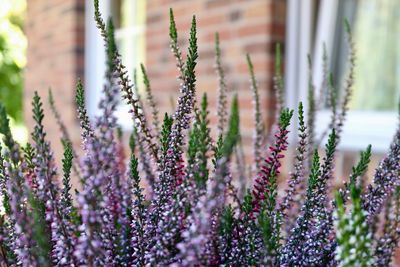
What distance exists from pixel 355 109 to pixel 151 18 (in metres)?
1.39

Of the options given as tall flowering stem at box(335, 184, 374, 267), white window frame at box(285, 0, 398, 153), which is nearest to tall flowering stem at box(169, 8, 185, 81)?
tall flowering stem at box(335, 184, 374, 267)

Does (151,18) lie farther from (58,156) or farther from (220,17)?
(58,156)

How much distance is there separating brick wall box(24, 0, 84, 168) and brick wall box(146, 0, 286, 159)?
0.96m

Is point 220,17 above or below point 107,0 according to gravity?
below

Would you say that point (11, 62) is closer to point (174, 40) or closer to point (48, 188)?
point (174, 40)

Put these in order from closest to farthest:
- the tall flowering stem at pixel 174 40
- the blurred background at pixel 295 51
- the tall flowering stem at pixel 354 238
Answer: the tall flowering stem at pixel 354 238, the tall flowering stem at pixel 174 40, the blurred background at pixel 295 51

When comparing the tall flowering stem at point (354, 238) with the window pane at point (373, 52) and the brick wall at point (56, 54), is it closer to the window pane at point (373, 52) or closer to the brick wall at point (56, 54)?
the window pane at point (373, 52)

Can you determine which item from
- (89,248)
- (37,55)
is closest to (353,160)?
(89,248)

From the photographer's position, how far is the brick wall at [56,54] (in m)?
4.32

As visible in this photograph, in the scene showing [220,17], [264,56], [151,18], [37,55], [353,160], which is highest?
[37,55]

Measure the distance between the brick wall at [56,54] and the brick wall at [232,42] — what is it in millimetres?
958

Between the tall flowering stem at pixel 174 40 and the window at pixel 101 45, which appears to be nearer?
the tall flowering stem at pixel 174 40

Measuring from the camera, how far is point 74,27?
4.34 meters

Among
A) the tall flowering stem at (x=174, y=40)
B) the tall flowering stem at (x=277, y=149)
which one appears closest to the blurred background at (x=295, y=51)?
the tall flowering stem at (x=174, y=40)
